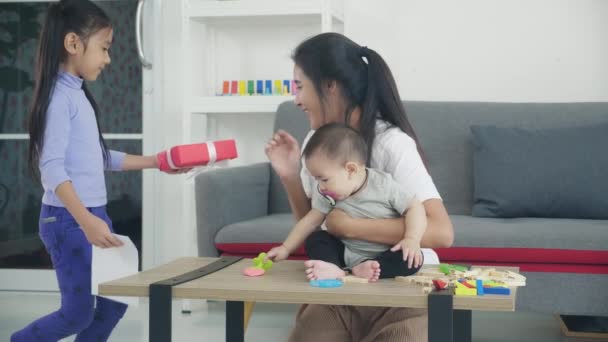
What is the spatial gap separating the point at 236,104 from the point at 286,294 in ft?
7.11

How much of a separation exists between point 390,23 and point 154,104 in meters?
1.06

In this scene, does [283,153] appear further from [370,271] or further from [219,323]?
[219,323]

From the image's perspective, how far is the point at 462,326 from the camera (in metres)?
1.63

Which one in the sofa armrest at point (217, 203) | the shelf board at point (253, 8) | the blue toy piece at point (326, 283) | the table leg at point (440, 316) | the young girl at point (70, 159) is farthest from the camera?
the shelf board at point (253, 8)

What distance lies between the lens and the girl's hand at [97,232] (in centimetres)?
190

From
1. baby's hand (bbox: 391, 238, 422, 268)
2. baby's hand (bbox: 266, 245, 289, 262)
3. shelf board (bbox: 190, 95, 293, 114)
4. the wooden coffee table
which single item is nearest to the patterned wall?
shelf board (bbox: 190, 95, 293, 114)

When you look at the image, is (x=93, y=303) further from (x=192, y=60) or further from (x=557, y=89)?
(x=557, y=89)

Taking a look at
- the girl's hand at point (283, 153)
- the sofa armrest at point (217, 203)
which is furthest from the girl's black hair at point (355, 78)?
the sofa armrest at point (217, 203)

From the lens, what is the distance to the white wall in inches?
136

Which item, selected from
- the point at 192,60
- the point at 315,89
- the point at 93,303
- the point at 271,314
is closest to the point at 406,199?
the point at 315,89

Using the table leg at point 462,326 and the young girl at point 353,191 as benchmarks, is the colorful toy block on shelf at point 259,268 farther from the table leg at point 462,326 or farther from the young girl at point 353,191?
the table leg at point 462,326

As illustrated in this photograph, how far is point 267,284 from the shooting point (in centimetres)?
140

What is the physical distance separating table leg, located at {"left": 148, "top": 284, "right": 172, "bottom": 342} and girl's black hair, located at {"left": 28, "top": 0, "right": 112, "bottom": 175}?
80 cm

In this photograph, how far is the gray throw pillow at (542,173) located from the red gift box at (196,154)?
1.16m
